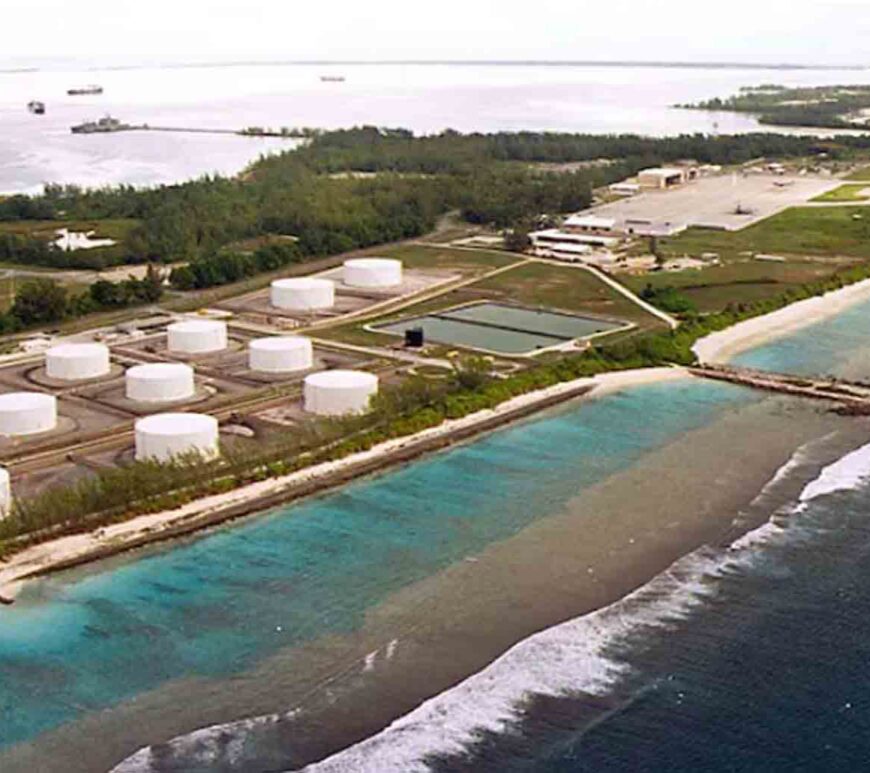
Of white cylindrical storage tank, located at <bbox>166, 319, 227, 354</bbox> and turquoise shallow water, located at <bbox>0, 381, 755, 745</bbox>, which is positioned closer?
turquoise shallow water, located at <bbox>0, 381, 755, 745</bbox>

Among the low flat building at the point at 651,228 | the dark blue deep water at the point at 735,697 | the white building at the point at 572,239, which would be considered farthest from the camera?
the low flat building at the point at 651,228

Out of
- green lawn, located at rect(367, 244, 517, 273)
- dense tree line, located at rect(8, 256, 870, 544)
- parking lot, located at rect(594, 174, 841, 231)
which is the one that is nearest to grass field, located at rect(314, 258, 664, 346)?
green lawn, located at rect(367, 244, 517, 273)

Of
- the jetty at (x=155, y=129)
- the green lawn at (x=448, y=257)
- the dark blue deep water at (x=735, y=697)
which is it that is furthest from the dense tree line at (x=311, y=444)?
the jetty at (x=155, y=129)

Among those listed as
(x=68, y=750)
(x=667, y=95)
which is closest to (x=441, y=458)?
(x=68, y=750)

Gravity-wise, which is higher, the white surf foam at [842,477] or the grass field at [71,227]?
the grass field at [71,227]

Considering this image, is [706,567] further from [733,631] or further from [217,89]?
[217,89]

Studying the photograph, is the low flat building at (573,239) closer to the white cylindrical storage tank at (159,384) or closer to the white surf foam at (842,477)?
the white cylindrical storage tank at (159,384)

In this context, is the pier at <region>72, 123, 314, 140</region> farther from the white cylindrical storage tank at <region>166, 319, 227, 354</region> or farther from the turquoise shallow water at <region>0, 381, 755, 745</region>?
the turquoise shallow water at <region>0, 381, 755, 745</region>
